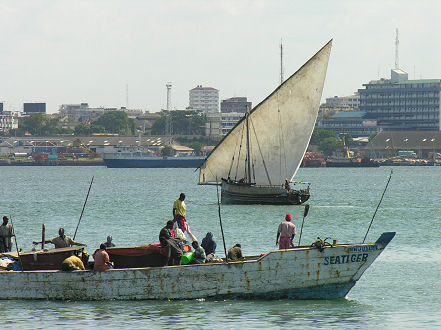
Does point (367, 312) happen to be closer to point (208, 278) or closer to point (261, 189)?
point (208, 278)

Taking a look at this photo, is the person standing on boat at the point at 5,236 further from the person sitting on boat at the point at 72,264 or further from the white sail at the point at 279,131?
the white sail at the point at 279,131

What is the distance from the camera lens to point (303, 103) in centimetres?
7119

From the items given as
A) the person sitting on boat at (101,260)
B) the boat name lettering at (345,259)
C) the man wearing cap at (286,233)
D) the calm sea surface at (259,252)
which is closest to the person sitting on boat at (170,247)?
the calm sea surface at (259,252)

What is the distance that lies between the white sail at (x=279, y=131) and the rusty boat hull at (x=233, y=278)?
4289cm

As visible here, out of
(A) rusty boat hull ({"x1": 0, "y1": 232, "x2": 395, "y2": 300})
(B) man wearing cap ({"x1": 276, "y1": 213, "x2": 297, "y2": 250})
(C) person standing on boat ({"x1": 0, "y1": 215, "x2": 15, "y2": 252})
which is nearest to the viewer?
(A) rusty boat hull ({"x1": 0, "y1": 232, "x2": 395, "y2": 300})

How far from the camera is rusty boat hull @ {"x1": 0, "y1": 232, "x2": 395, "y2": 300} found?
28.1 m

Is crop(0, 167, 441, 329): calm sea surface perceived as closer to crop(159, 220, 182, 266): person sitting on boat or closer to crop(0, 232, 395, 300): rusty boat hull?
crop(0, 232, 395, 300): rusty boat hull

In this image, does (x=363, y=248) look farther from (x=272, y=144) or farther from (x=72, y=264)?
(x=272, y=144)

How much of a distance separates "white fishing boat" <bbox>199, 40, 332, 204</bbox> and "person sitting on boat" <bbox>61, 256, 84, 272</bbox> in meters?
43.6

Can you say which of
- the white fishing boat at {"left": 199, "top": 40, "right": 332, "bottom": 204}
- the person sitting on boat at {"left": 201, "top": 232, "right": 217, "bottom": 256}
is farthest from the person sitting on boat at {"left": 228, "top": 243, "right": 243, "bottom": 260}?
the white fishing boat at {"left": 199, "top": 40, "right": 332, "bottom": 204}

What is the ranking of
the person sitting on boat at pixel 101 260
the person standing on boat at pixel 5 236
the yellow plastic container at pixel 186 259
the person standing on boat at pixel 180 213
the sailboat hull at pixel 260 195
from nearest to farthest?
1. the person sitting on boat at pixel 101 260
2. the yellow plastic container at pixel 186 259
3. the person standing on boat at pixel 5 236
4. the person standing on boat at pixel 180 213
5. the sailboat hull at pixel 260 195

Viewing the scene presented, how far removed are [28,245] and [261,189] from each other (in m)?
30.3

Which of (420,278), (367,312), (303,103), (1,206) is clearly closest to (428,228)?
(303,103)

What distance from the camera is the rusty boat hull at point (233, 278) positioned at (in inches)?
1105
